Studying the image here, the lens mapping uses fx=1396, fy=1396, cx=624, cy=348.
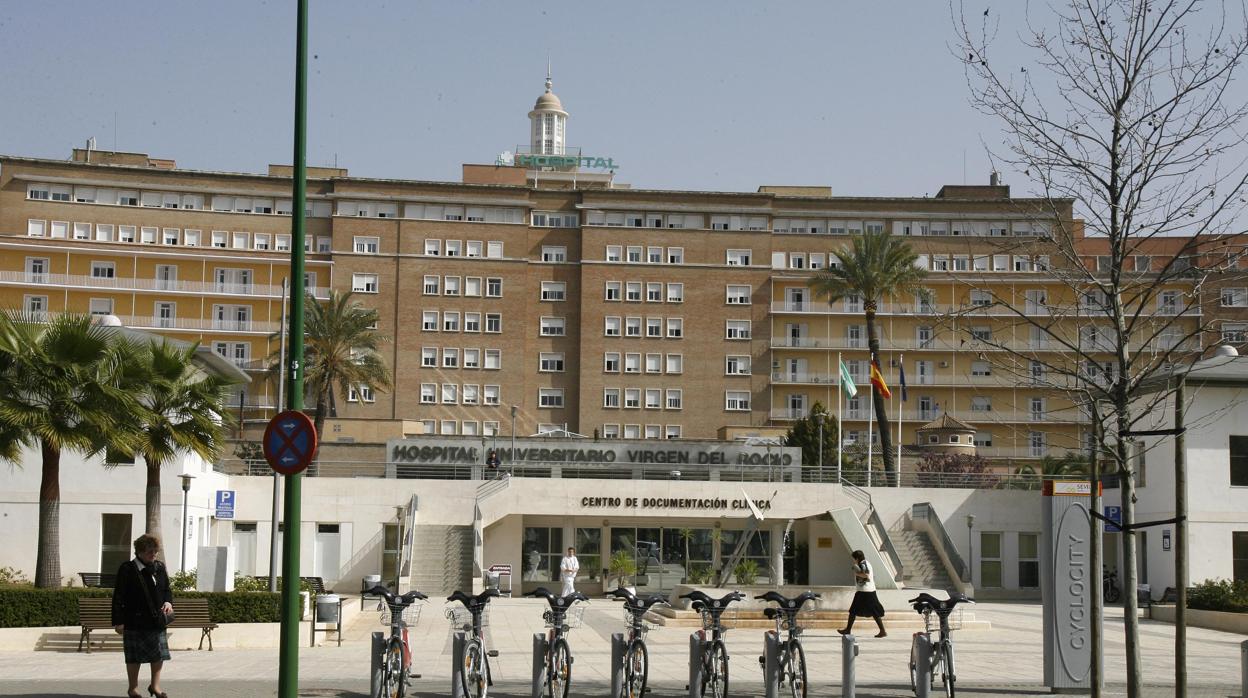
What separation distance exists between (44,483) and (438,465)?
98.0ft

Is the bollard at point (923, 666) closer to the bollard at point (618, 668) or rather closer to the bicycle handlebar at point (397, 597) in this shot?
the bollard at point (618, 668)

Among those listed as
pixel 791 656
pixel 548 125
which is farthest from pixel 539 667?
pixel 548 125

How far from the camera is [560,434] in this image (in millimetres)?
73875

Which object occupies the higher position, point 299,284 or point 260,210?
point 260,210

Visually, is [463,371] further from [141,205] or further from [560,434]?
[141,205]

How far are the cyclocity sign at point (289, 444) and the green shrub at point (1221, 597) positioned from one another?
25.5 m

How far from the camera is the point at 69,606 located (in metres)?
22.6

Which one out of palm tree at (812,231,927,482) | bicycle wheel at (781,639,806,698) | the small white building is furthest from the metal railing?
bicycle wheel at (781,639,806,698)

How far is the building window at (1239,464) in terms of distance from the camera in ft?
128

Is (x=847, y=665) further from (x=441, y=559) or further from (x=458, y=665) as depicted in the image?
(x=441, y=559)

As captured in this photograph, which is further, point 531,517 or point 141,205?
point 141,205

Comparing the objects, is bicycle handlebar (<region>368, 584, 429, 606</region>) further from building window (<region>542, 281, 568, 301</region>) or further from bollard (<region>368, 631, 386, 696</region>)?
building window (<region>542, 281, 568, 301</region>)

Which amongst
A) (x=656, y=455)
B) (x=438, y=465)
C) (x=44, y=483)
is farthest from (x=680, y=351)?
(x=44, y=483)

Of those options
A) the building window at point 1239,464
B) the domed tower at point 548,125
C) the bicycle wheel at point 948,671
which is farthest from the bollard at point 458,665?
the domed tower at point 548,125
